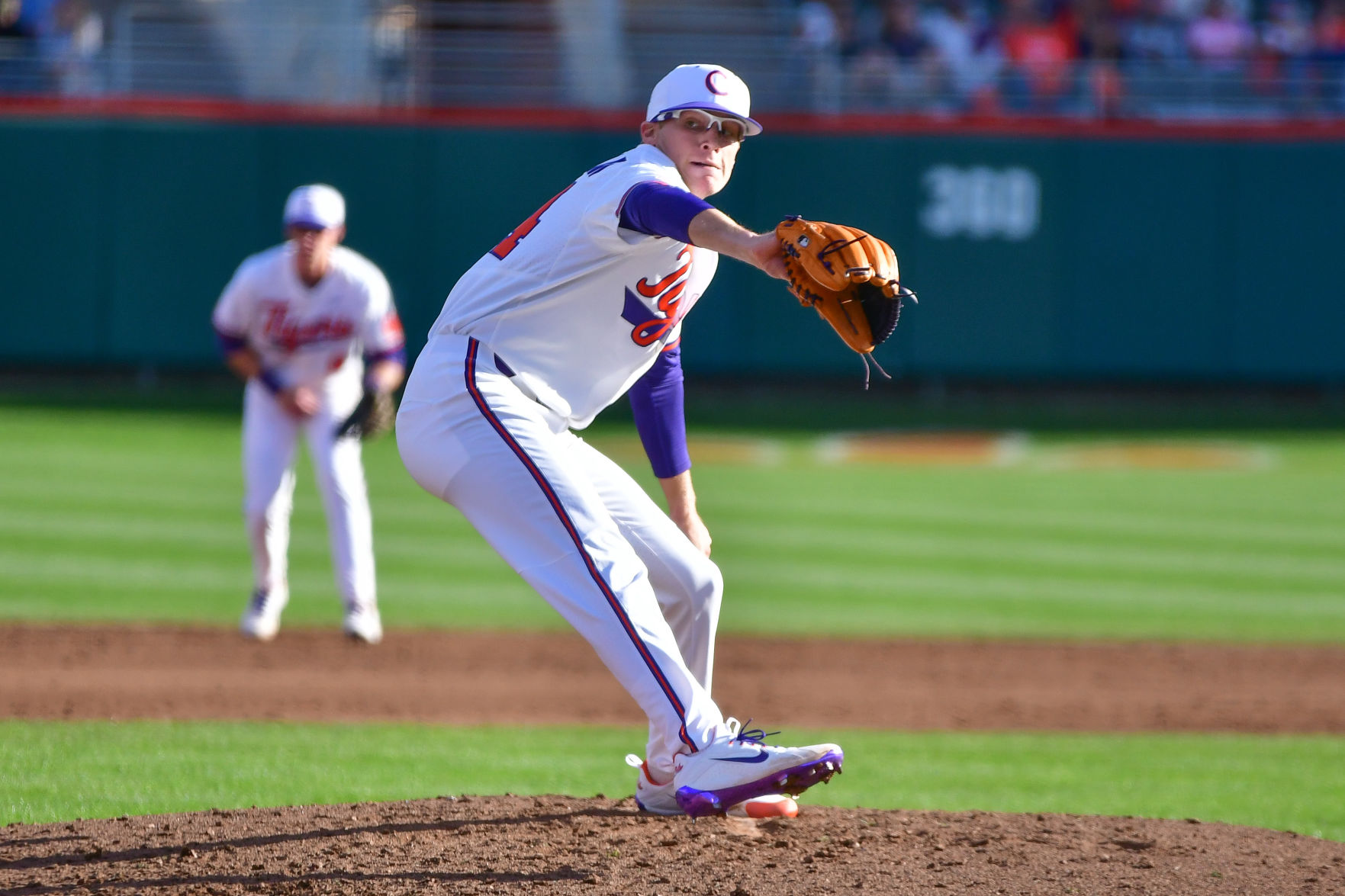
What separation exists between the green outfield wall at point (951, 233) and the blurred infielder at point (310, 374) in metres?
10.2

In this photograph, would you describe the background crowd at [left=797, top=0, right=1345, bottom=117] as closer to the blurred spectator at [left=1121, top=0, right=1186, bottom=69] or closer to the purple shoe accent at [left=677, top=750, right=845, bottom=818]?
the blurred spectator at [left=1121, top=0, right=1186, bottom=69]

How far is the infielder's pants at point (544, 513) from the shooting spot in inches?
152

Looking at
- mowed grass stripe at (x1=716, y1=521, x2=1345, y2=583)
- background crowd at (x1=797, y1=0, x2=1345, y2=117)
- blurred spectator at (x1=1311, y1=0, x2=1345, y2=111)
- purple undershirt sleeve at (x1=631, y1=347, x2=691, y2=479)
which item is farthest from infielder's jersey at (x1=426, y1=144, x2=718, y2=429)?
blurred spectator at (x1=1311, y1=0, x2=1345, y2=111)

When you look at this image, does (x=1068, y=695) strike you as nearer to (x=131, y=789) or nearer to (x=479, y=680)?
(x=479, y=680)

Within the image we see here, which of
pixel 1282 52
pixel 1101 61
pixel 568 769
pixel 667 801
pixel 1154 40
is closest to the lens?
pixel 667 801

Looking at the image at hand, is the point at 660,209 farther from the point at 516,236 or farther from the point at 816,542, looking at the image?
the point at 816,542

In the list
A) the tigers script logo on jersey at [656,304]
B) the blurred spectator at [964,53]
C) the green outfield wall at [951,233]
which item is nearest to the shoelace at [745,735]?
the tigers script logo on jersey at [656,304]

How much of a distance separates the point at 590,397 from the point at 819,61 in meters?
15.7

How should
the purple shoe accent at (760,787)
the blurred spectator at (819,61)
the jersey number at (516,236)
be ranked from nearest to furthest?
the purple shoe accent at (760,787)
the jersey number at (516,236)
the blurred spectator at (819,61)

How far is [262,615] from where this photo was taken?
842 centimetres

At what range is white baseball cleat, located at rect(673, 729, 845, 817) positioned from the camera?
12.4 ft

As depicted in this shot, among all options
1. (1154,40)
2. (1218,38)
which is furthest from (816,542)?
(1218,38)

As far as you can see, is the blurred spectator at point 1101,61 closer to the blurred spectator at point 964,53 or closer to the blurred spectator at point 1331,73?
the blurred spectator at point 964,53

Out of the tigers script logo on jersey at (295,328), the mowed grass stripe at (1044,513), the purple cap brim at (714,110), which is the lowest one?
the mowed grass stripe at (1044,513)
